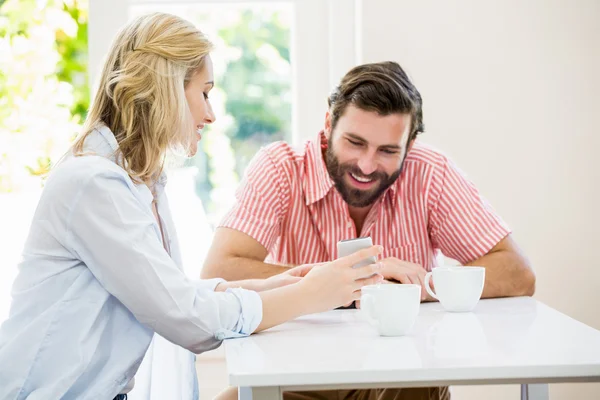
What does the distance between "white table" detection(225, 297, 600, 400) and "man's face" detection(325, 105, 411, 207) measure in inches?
23.9

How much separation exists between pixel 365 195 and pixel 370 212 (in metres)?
0.06

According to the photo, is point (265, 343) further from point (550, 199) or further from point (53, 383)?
point (550, 199)

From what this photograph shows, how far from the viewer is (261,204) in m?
1.95

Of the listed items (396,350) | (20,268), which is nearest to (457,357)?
(396,350)

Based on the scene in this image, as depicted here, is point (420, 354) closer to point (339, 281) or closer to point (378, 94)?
point (339, 281)

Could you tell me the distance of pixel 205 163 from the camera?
293 cm

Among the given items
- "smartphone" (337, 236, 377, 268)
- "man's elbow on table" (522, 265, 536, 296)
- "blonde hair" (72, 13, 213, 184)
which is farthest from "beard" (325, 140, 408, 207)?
"blonde hair" (72, 13, 213, 184)

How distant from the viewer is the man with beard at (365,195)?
6.31ft

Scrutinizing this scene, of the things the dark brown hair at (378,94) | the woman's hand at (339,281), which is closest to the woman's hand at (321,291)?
the woman's hand at (339,281)

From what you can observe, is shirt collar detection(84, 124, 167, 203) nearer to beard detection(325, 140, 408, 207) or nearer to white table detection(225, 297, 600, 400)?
white table detection(225, 297, 600, 400)

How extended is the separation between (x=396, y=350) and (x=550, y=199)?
5.74 ft

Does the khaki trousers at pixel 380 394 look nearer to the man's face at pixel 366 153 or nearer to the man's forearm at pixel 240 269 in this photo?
the man's forearm at pixel 240 269

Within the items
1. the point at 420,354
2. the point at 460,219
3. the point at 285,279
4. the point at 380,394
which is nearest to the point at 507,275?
the point at 460,219

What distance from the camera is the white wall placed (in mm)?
2645
